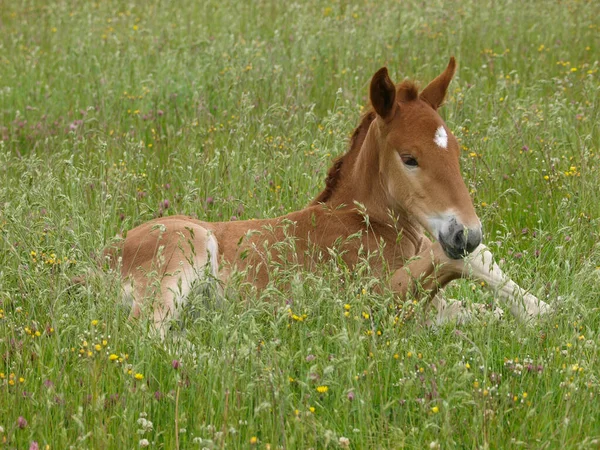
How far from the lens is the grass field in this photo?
11.6ft

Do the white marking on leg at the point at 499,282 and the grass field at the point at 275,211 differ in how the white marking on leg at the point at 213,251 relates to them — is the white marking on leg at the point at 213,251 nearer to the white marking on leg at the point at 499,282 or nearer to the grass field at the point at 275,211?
the grass field at the point at 275,211


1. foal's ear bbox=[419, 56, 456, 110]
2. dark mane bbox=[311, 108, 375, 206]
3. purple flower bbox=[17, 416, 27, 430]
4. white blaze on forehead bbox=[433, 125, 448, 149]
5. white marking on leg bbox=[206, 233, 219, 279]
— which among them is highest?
foal's ear bbox=[419, 56, 456, 110]

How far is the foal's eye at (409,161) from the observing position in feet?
15.7

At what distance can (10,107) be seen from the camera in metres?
8.78

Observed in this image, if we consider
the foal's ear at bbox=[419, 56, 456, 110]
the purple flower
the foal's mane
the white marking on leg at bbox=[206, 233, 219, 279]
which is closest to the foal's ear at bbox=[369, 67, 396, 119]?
the foal's ear at bbox=[419, 56, 456, 110]

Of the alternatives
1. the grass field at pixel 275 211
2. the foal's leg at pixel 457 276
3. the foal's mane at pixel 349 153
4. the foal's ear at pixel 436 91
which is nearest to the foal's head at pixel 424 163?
the foal's ear at pixel 436 91

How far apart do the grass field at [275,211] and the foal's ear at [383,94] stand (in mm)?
782

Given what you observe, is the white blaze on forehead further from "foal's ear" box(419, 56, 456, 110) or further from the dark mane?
the dark mane

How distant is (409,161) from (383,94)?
1.41 ft

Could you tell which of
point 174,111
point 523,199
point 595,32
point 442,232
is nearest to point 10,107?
point 174,111

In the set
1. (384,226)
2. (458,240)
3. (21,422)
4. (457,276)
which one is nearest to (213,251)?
(384,226)

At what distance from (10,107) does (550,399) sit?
21.7ft

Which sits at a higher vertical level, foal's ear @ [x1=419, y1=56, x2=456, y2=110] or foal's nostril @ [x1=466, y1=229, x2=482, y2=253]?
foal's ear @ [x1=419, y1=56, x2=456, y2=110]

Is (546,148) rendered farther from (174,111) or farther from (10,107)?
(10,107)
